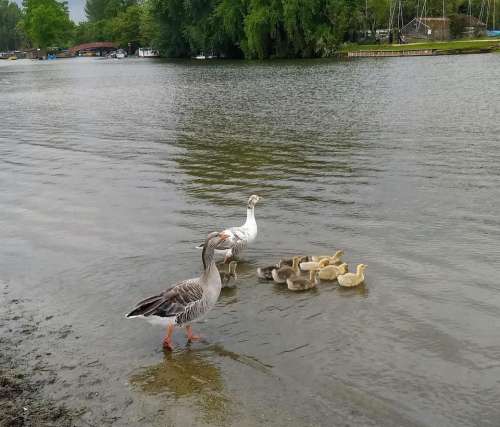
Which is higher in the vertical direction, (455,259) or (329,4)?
(329,4)

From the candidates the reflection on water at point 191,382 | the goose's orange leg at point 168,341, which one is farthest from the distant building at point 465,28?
the reflection on water at point 191,382

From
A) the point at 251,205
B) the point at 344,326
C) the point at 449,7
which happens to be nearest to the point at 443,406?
the point at 344,326

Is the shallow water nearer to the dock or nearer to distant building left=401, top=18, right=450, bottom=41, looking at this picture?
the dock

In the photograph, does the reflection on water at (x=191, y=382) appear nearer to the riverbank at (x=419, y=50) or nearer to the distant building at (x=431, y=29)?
the riverbank at (x=419, y=50)

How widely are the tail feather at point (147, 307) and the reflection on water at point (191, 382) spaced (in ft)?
2.70

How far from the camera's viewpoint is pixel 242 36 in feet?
349

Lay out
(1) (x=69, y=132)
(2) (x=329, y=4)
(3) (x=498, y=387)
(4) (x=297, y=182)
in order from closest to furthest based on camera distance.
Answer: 1. (3) (x=498, y=387)
2. (4) (x=297, y=182)
3. (1) (x=69, y=132)
4. (2) (x=329, y=4)

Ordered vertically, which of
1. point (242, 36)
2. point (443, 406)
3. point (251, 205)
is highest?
point (242, 36)

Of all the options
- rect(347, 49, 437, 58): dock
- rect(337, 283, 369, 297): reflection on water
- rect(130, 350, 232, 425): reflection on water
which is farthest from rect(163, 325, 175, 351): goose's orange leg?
rect(347, 49, 437, 58): dock

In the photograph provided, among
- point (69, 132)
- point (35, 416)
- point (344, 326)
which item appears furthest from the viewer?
point (69, 132)

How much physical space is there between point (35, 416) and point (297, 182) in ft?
45.0

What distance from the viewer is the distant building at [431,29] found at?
132m

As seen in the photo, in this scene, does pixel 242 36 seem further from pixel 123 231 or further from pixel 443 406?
pixel 443 406

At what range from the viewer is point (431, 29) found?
13212cm
